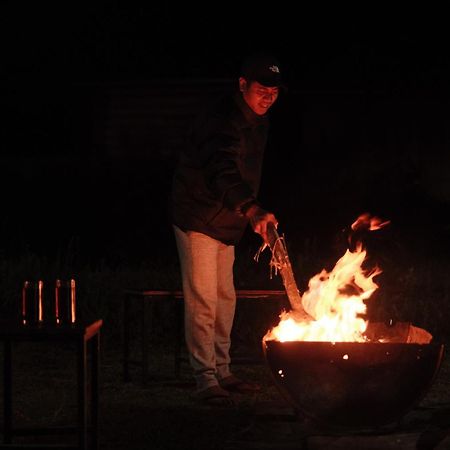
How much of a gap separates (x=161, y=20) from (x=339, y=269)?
17.9 meters

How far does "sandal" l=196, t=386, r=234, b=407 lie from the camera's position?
734 centimetres

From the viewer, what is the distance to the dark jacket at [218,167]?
6.87 meters

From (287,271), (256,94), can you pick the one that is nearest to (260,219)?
(287,271)

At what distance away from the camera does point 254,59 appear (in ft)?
23.0

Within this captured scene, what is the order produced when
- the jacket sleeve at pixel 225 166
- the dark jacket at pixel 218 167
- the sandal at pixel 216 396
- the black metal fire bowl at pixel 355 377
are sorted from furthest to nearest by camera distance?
1. the sandal at pixel 216 396
2. the dark jacket at pixel 218 167
3. the jacket sleeve at pixel 225 166
4. the black metal fire bowl at pixel 355 377

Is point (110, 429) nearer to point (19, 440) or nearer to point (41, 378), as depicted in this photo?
point (19, 440)

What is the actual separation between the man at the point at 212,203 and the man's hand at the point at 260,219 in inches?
19.3

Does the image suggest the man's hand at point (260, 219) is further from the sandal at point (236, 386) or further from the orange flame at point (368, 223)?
the sandal at point (236, 386)

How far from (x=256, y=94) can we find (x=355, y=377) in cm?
221

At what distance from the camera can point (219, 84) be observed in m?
23.0

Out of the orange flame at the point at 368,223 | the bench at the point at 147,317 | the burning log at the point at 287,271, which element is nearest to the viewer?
the burning log at the point at 287,271

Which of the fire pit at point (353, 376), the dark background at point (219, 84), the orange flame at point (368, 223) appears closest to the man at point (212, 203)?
the orange flame at point (368, 223)

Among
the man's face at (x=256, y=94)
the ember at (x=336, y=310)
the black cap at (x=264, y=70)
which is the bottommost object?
the ember at (x=336, y=310)

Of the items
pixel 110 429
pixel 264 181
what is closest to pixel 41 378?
pixel 110 429
